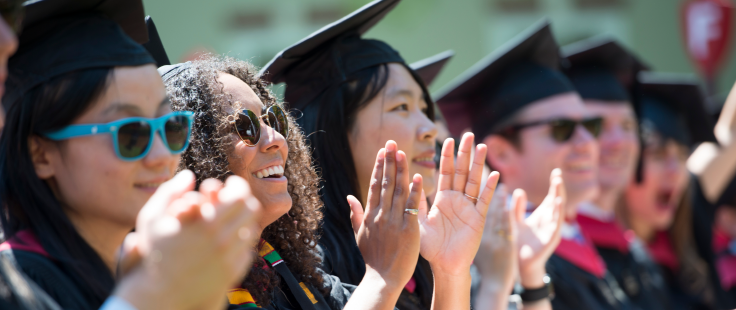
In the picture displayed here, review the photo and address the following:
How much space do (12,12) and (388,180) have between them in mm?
1051

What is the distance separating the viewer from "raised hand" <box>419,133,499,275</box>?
234cm

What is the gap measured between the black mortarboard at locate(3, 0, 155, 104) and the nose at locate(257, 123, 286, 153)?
456 millimetres

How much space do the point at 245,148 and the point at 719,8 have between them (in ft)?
31.3

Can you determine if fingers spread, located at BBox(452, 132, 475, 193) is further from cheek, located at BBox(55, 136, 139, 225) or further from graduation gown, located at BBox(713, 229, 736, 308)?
graduation gown, located at BBox(713, 229, 736, 308)

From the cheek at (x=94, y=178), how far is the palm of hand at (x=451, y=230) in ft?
3.31

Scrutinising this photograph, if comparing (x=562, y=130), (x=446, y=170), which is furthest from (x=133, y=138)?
(x=562, y=130)

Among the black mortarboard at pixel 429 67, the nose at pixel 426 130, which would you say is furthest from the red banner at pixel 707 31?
the nose at pixel 426 130

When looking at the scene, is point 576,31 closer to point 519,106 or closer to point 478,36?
point 478,36

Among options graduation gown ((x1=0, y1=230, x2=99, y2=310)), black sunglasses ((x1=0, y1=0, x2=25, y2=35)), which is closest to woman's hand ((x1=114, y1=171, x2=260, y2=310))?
graduation gown ((x1=0, y1=230, x2=99, y2=310))

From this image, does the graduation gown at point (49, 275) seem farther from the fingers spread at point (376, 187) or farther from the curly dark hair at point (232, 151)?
the fingers spread at point (376, 187)

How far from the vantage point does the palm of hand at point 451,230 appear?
7.68ft

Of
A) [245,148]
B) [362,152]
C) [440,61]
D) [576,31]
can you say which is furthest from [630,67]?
[576,31]

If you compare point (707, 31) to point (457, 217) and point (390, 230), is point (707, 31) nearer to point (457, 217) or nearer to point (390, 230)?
point (457, 217)

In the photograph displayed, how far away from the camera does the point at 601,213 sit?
15.8 ft
